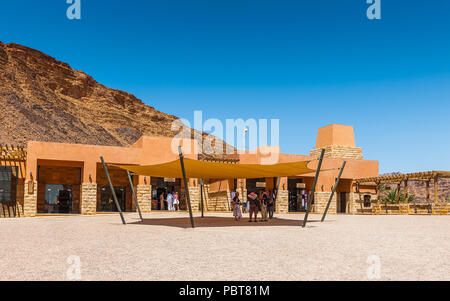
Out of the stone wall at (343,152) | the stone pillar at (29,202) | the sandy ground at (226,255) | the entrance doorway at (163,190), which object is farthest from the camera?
the stone wall at (343,152)

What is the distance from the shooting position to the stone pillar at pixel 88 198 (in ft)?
72.3

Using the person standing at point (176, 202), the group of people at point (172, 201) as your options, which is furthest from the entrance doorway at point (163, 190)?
the group of people at point (172, 201)

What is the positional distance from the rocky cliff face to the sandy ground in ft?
138

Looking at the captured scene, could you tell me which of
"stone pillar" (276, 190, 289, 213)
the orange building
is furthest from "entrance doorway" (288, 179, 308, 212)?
"stone pillar" (276, 190, 289, 213)

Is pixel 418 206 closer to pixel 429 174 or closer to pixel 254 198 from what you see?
pixel 429 174

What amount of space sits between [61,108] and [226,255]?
59705 mm

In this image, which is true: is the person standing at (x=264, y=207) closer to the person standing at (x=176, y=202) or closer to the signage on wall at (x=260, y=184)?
the person standing at (x=176, y=202)

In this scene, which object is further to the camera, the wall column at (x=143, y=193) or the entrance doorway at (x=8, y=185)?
the wall column at (x=143, y=193)

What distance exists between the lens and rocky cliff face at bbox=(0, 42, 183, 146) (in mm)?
52500

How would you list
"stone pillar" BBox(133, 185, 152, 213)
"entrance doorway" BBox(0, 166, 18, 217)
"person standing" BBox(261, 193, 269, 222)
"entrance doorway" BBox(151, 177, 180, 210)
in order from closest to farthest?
"person standing" BBox(261, 193, 269, 222) < "entrance doorway" BBox(0, 166, 18, 217) < "stone pillar" BBox(133, 185, 152, 213) < "entrance doorway" BBox(151, 177, 180, 210)

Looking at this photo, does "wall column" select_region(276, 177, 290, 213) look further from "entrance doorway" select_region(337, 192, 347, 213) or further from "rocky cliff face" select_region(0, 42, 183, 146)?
"rocky cliff face" select_region(0, 42, 183, 146)

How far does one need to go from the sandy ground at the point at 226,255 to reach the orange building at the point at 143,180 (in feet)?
37.5

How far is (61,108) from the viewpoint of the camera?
2432 inches

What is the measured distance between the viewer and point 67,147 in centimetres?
2202
